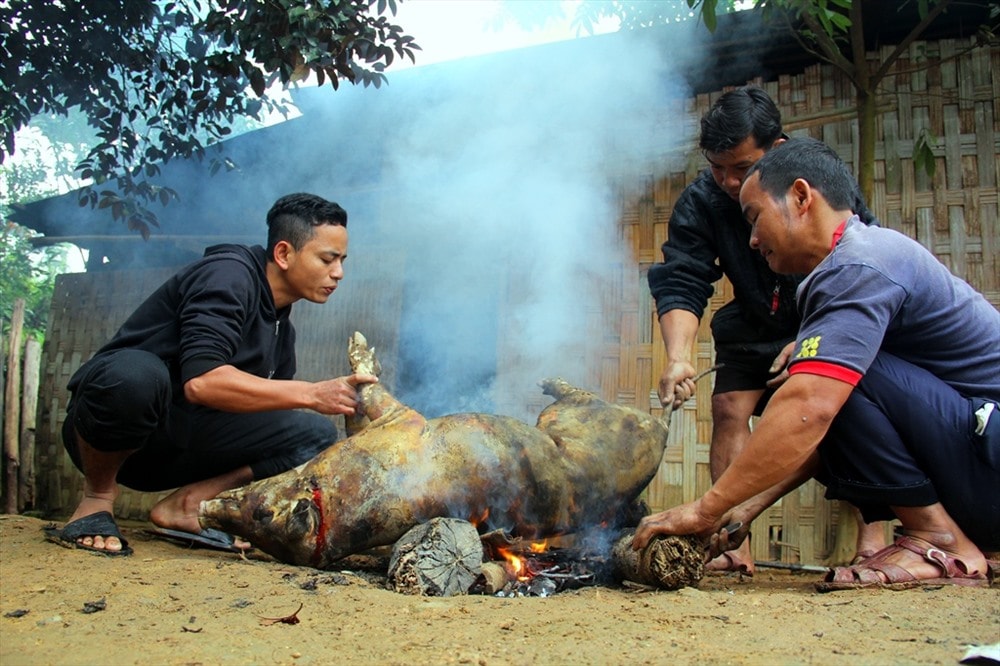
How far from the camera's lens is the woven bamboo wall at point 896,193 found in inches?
178

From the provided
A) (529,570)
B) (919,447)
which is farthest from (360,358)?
(919,447)

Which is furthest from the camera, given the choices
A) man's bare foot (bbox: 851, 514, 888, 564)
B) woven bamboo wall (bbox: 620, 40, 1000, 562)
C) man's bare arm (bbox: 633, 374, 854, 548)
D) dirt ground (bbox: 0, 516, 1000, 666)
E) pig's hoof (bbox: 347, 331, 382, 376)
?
woven bamboo wall (bbox: 620, 40, 1000, 562)

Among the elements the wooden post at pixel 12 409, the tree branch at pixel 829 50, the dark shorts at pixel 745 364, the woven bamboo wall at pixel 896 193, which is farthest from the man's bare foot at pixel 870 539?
the wooden post at pixel 12 409

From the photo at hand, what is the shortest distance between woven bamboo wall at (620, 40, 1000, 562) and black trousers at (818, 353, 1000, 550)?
2222 millimetres

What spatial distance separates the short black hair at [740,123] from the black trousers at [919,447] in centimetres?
124

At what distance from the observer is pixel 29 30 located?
17.6 ft

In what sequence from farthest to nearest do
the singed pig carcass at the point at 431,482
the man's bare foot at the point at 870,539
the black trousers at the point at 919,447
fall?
the man's bare foot at the point at 870,539, the singed pig carcass at the point at 431,482, the black trousers at the point at 919,447

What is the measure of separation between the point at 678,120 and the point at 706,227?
1831 millimetres

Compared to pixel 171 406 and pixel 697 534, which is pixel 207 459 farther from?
pixel 697 534

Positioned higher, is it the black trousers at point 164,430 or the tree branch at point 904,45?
the tree branch at point 904,45

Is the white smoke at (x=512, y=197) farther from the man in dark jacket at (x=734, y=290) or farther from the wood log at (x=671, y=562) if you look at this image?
the wood log at (x=671, y=562)

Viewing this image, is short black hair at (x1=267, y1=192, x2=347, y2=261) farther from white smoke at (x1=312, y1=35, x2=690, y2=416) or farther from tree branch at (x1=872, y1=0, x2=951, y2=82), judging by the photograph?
tree branch at (x1=872, y1=0, x2=951, y2=82)

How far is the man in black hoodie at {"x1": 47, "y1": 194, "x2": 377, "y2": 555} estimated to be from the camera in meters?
3.06

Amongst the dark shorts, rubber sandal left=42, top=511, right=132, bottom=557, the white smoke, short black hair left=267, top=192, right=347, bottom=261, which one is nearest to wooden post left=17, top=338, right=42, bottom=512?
the white smoke
